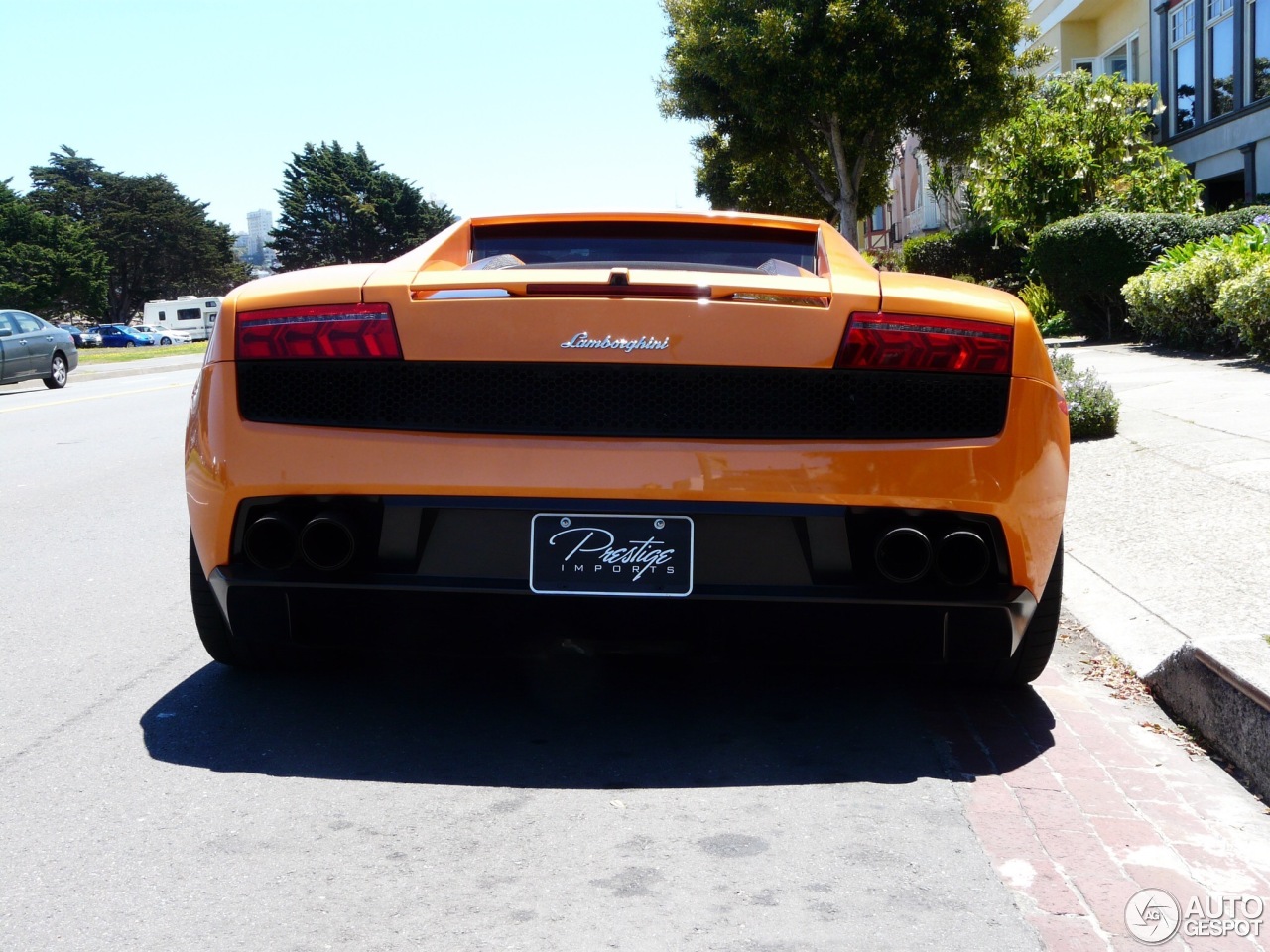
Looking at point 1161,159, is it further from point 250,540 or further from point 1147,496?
point 250,540

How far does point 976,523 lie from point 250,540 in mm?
1833

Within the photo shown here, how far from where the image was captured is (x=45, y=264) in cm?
8550

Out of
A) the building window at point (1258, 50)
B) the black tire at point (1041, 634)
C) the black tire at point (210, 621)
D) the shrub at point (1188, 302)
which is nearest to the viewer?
the black tire at point (1041, 634)

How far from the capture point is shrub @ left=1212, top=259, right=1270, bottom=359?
36.4ft

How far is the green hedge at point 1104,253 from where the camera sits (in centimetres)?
1577

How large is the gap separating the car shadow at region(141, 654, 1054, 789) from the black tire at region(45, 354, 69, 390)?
70.0ft

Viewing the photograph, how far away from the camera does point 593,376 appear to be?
337 cm

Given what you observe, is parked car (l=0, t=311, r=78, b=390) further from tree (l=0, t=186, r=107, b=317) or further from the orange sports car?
tree (l=0, t=186, r=107, b=317)

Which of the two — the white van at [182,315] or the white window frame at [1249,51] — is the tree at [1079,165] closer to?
the white window frame at [1249,51]

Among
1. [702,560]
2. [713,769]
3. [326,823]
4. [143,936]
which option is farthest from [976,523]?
[143,936]

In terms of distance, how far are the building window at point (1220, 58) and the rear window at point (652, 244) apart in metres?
23.3

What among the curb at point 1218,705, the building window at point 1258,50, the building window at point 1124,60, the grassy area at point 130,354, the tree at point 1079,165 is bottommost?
the grassy area at point 130,354

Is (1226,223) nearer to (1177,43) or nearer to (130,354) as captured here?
(1177,43)

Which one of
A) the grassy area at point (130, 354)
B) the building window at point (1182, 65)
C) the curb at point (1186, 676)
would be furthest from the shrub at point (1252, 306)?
the grassy area at point (130, 354)
